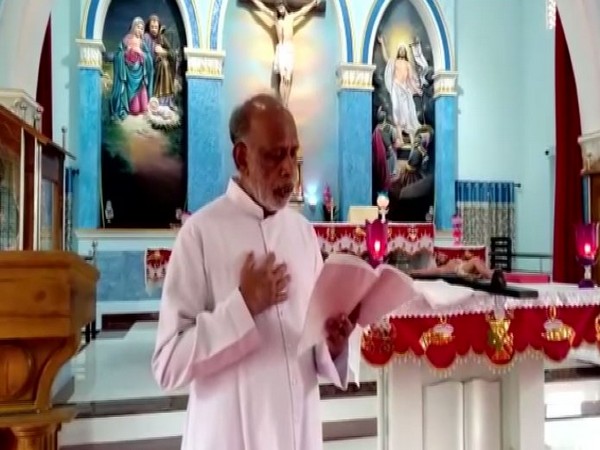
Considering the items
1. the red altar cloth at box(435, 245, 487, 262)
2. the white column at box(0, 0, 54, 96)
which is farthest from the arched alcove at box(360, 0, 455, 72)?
the white column at box(0, 0, 54, 96)

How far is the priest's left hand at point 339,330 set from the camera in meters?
1.43

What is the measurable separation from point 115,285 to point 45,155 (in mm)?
4633

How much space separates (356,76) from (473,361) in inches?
330

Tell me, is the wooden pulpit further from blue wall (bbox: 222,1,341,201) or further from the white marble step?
blue wall (bbox: 222,1,341,201)

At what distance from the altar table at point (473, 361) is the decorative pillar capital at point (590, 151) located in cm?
431

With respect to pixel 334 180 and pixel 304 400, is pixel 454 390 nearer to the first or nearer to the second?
pixel 304 400

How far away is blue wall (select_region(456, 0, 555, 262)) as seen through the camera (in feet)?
36.3

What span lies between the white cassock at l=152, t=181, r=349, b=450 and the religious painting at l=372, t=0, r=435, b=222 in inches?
366

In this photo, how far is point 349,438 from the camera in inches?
145

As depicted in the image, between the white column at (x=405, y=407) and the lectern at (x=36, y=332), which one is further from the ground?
the lectern at (x=36, y=332)

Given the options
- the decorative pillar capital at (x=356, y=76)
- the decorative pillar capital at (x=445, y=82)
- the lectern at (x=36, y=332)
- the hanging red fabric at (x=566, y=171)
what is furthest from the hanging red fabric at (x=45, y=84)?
the lectern at (x=36, y=332)

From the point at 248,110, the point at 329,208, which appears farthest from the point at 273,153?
the point at 329,208

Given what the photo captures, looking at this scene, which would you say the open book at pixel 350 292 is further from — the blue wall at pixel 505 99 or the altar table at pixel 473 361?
the blue wall at pixel 505 99

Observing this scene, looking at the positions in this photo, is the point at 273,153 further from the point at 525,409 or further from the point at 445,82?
the point at 445,82
